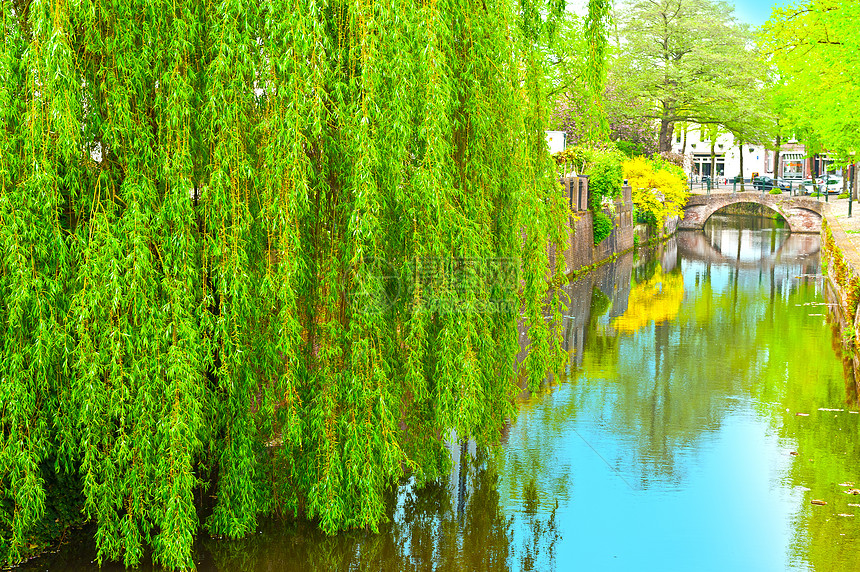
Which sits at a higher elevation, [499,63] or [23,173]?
[499,63]

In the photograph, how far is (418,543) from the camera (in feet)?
31.1

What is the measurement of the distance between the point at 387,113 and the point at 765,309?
21.7m

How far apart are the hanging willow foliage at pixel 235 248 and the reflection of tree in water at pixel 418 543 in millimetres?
356

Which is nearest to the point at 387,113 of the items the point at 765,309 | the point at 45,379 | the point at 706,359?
the point at 45,379

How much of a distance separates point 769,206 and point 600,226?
2308 cm

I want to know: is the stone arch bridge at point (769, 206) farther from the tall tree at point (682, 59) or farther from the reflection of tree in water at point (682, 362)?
the reflection of tree in water at point (682, 362)

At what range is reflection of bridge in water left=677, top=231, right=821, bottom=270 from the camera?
39469 mm

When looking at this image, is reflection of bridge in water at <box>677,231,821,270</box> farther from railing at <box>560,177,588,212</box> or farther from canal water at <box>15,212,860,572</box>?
canal water at <box>15,212,860,572</box>

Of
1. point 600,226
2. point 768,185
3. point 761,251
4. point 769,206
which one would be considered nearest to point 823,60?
point 600,226

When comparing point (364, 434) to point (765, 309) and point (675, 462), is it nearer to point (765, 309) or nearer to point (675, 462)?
point (675, 462)

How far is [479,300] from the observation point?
929cm

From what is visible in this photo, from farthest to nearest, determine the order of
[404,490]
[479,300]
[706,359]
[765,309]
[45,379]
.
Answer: [765,309] → [706,359] → [404,490] → [479,300] → [45,379]

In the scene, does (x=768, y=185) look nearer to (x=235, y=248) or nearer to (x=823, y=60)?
(x=823, y=60)

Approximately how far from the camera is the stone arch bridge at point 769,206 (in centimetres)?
5278
